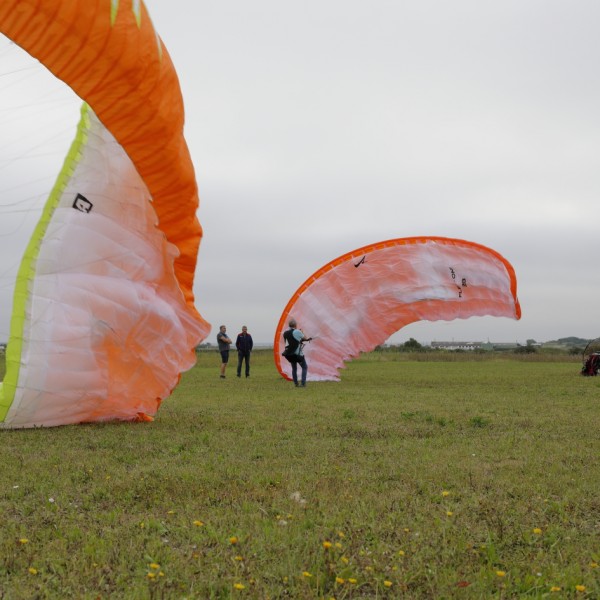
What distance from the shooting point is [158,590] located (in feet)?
10.5

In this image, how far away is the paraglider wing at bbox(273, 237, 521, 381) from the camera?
15.4 m

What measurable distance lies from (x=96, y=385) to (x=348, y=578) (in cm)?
547

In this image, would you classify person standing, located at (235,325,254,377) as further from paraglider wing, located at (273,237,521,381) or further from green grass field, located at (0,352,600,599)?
green grass field, located at (0,352,600,599)

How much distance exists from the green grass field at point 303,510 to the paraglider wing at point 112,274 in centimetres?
50

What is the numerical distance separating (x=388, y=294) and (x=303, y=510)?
11.9 meters

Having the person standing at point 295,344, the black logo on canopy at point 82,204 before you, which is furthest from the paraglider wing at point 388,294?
the black logo on canopy at point 82,204

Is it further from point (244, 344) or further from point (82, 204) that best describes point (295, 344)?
point (82, 204)

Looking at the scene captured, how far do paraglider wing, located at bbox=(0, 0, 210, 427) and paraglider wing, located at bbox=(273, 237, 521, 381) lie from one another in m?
7.87

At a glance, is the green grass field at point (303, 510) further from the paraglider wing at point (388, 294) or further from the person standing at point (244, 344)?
the person standing at point (244, 344)

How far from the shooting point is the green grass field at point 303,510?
3357 mm

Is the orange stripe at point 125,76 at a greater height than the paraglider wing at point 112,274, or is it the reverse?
the orange stripe at point 125,76

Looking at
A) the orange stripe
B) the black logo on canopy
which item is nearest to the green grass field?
the black logo on canopy

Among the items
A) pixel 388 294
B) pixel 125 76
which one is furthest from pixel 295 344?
pixel 125 76

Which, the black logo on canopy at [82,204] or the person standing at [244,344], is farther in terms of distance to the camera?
the person standing at [244,344]
